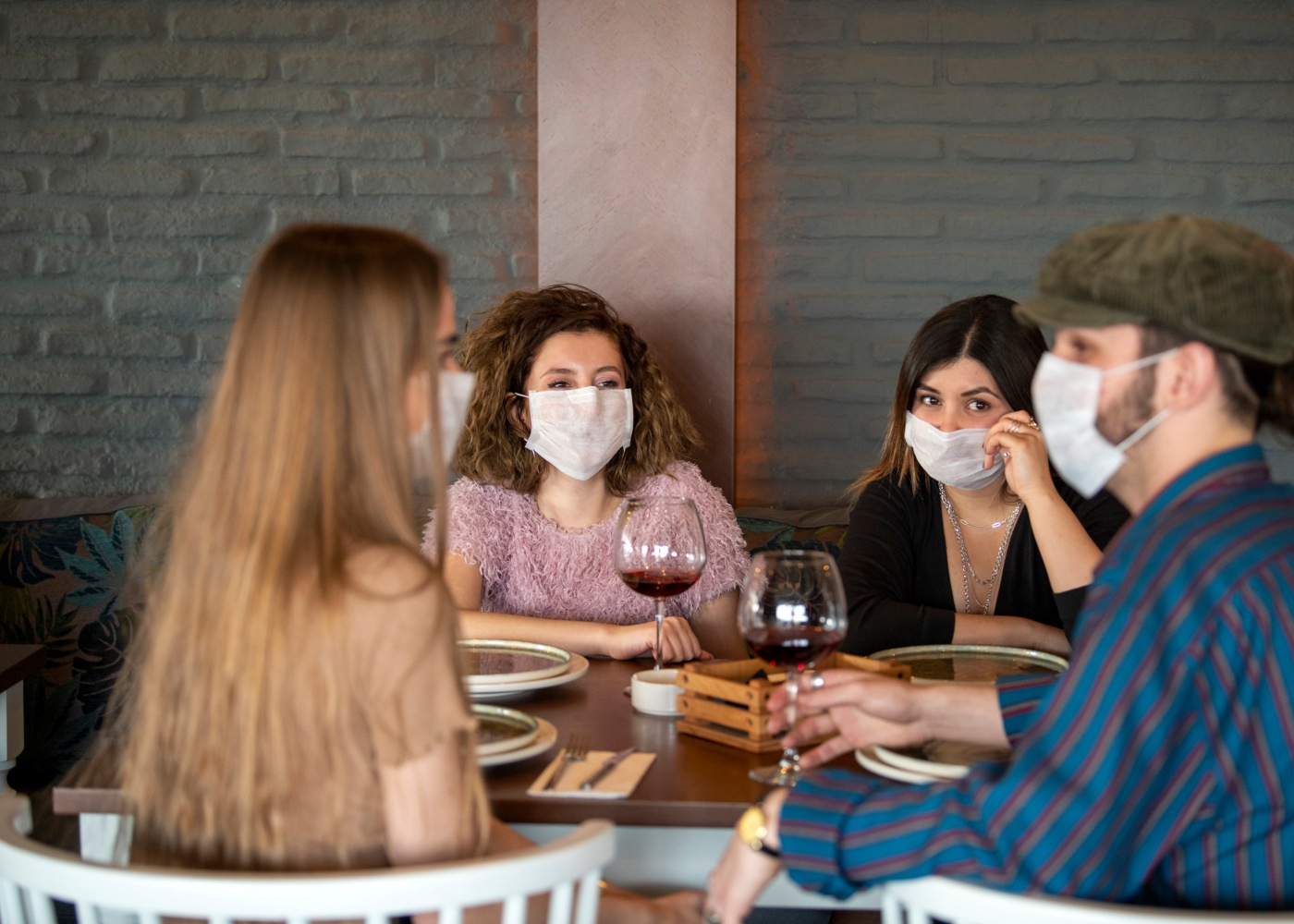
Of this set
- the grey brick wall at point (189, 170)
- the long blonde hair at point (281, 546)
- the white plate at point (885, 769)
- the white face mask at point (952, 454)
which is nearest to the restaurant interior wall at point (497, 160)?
the grey brick wall at point (189, 170)

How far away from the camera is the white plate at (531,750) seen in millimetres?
1361

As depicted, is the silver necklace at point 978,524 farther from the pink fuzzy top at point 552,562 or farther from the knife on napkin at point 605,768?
the knife on napkin at point 605,768

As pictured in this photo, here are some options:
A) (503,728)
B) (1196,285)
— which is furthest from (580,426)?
(1196,285)

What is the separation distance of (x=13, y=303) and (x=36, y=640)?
858mm

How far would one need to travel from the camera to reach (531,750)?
140cm

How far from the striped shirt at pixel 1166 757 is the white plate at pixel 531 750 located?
1.53 ft

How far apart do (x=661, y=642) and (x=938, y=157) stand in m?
1.70

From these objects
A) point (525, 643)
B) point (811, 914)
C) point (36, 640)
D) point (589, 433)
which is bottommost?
point (811, 914)

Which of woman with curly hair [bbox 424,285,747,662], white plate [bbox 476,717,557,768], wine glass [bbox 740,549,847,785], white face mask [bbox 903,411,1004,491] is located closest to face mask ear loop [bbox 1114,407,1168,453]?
wine glass [bbox 740,549,847,785]

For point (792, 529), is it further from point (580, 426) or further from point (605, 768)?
point (605, 768)

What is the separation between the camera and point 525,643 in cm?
196

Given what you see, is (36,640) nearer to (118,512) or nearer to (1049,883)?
(118,512)

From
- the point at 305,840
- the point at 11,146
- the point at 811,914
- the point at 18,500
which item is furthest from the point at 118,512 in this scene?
the point at 305,840

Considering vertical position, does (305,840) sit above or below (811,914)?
above
